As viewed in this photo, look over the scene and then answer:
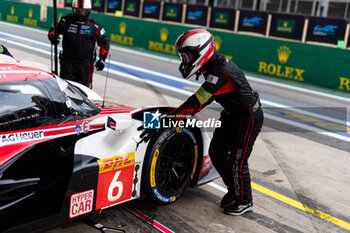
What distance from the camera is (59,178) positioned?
2.95 m

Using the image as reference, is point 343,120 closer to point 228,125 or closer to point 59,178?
point 228,125

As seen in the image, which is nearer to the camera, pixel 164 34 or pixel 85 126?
pixel 85 126

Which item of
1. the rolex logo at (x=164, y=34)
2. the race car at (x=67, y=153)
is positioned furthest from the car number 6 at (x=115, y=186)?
the rolex logo at (x=164, y=34)

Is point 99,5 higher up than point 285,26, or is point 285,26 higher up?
point 99,5

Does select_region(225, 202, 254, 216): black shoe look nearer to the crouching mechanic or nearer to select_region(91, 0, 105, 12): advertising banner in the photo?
the crouching mechanic

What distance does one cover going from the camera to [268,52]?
15.7 metres

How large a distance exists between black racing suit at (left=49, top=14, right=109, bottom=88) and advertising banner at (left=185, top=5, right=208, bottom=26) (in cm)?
1558

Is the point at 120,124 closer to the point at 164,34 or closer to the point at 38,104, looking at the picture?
the point at 38,104

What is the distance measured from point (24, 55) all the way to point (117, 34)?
7.98 m

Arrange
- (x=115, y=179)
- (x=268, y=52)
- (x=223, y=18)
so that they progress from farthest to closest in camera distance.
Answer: (x=223, y=18)
(x=268, y=52)
(x=115, y=179)

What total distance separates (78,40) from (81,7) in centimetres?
53

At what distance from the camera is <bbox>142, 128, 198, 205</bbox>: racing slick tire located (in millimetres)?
3561

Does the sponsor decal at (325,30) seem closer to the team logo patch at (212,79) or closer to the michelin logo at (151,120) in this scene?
the team logo patch at (212,79)

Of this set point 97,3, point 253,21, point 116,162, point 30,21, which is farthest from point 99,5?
point 116,162
